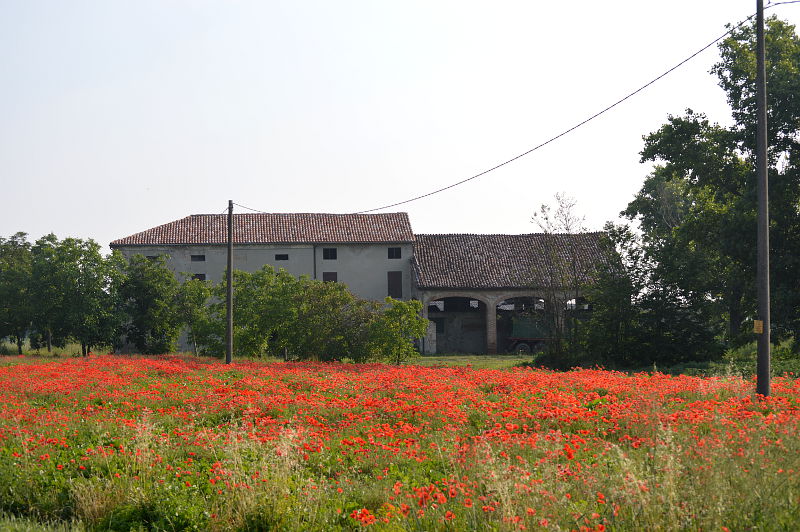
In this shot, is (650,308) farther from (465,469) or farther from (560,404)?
(465,469)

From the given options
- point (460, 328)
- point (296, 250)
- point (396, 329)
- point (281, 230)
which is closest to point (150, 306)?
point (296, 250)

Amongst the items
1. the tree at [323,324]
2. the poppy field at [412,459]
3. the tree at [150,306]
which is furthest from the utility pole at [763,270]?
the tree at [150,306]

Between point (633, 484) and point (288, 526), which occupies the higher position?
point (633, 484)

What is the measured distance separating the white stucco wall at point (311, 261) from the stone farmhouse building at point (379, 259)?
0.06 meters

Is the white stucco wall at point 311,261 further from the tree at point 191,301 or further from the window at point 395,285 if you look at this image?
the tree at point 191,301

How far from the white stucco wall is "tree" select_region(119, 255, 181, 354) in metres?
7.64

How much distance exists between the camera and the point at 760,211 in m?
12.2

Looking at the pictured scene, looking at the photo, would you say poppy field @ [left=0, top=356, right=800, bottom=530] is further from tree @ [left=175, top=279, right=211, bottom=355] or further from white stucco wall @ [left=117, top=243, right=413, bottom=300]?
white stucco wall @ [left=117, top=243, right=413, bottom=300]

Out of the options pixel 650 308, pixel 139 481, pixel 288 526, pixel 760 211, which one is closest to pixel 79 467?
pixel 139 481

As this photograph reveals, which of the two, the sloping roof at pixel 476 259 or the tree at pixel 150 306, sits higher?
the sloping roof at pixel 476 259

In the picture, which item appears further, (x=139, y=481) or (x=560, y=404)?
(x=560, y=404)

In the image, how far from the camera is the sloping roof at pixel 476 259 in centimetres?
4284

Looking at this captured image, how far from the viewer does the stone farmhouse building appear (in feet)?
145

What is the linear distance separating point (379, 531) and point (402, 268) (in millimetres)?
39923
